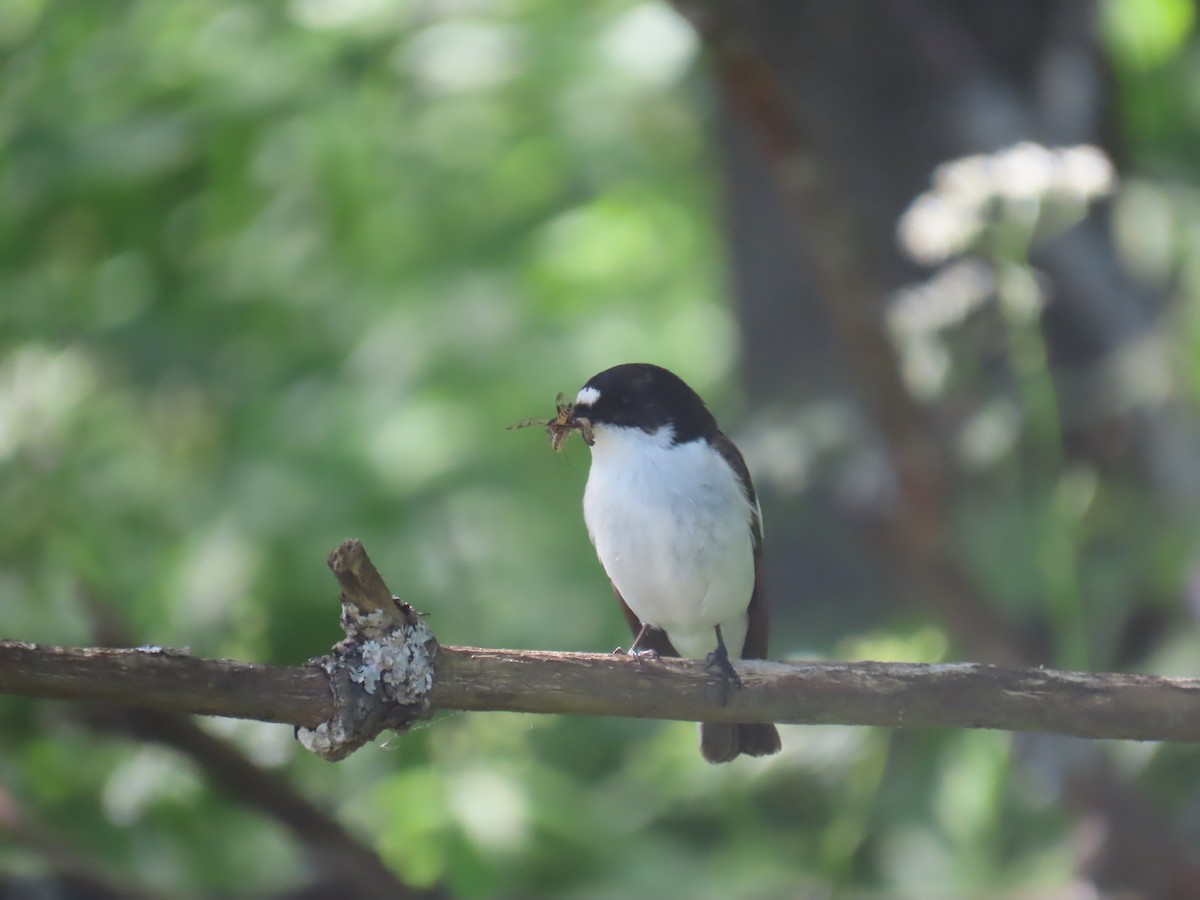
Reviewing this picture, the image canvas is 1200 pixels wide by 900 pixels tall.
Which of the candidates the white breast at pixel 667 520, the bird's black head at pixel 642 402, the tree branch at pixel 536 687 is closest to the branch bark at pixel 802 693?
the tree branch at pixel 536 687

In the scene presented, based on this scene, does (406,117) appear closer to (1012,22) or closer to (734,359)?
(734,359)

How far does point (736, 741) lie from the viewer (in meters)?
4.43

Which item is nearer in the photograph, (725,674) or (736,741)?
(725,674)

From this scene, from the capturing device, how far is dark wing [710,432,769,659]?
4.33 metres

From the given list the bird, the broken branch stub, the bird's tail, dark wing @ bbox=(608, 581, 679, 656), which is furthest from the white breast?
Result: the broken branch stub

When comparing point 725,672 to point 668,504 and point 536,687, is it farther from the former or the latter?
point 668,504

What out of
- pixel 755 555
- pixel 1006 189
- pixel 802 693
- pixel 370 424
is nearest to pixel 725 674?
pixel 802 693

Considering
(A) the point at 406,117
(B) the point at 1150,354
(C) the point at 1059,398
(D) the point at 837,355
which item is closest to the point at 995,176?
(B) the point at 1150,354

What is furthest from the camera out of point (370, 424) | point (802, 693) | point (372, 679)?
point (370, 424)

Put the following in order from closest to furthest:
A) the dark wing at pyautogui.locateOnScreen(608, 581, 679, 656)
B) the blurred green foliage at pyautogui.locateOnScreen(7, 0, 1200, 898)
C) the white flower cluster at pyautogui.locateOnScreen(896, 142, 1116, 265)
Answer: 1. the white flower cluster at pyautogui.locateOnScreen(896, 142, 1116, 265)
2. the blurred green foliage at pyautogui.locateOnScreen(7, 0, 1200, 898)
3. the dark wing at pyautogui.locateOnScreen(608, 581, 679, 656)

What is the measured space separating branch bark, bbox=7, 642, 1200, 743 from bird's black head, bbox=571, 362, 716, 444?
1.05 metres

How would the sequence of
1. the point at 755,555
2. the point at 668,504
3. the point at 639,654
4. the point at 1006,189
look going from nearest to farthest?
the point at 639,654 → the point at 668,504 → the point at 1006,189 → the point at 755,555

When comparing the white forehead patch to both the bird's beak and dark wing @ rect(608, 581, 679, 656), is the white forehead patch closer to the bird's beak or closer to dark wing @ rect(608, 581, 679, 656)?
the bird's beak

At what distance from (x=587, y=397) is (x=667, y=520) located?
1.47 ft
